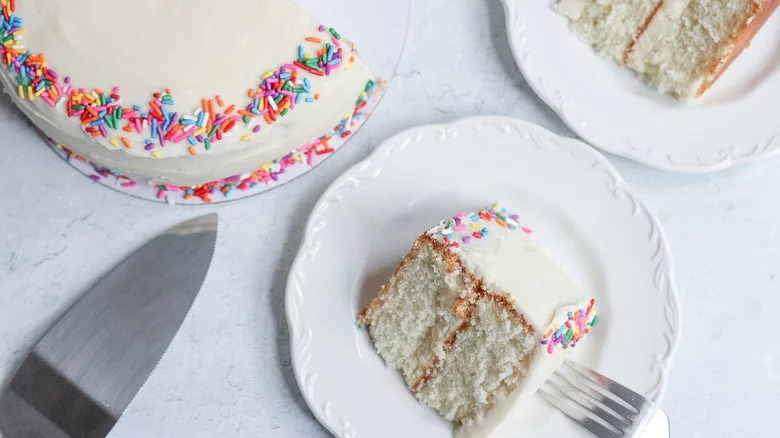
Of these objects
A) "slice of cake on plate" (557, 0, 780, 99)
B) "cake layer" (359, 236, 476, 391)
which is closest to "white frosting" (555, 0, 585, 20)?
"slice of cake on plate" (557, 0, 780, 99)

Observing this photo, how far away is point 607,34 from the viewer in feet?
7.96

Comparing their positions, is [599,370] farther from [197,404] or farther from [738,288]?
[197,404]

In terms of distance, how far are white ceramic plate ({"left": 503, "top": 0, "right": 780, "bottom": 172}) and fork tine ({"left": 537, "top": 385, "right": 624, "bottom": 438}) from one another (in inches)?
24.2

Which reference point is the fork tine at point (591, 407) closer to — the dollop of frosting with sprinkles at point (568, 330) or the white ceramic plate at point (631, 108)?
the dollop of frosting with sprinkles at point (568, 330)

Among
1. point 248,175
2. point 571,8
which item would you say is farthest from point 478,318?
point 571,8

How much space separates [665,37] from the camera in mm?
2404

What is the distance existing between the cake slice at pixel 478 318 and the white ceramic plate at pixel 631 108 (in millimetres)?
356

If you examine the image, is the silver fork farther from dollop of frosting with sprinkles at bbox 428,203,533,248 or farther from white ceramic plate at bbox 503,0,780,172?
white ceramic plate at bbox 503,0,780,172

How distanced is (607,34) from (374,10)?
0.59 meters

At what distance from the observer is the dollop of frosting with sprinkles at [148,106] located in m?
2.03

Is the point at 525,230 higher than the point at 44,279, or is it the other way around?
the point at 525,230

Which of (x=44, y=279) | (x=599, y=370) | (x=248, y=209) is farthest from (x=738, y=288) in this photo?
(x=44, y=279)

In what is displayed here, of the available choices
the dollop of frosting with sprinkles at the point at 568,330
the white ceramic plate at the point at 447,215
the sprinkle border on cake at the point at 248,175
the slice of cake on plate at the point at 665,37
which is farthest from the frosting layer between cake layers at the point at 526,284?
the slice of cake on plate at the point at 665,37

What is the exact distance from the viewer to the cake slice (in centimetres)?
204
